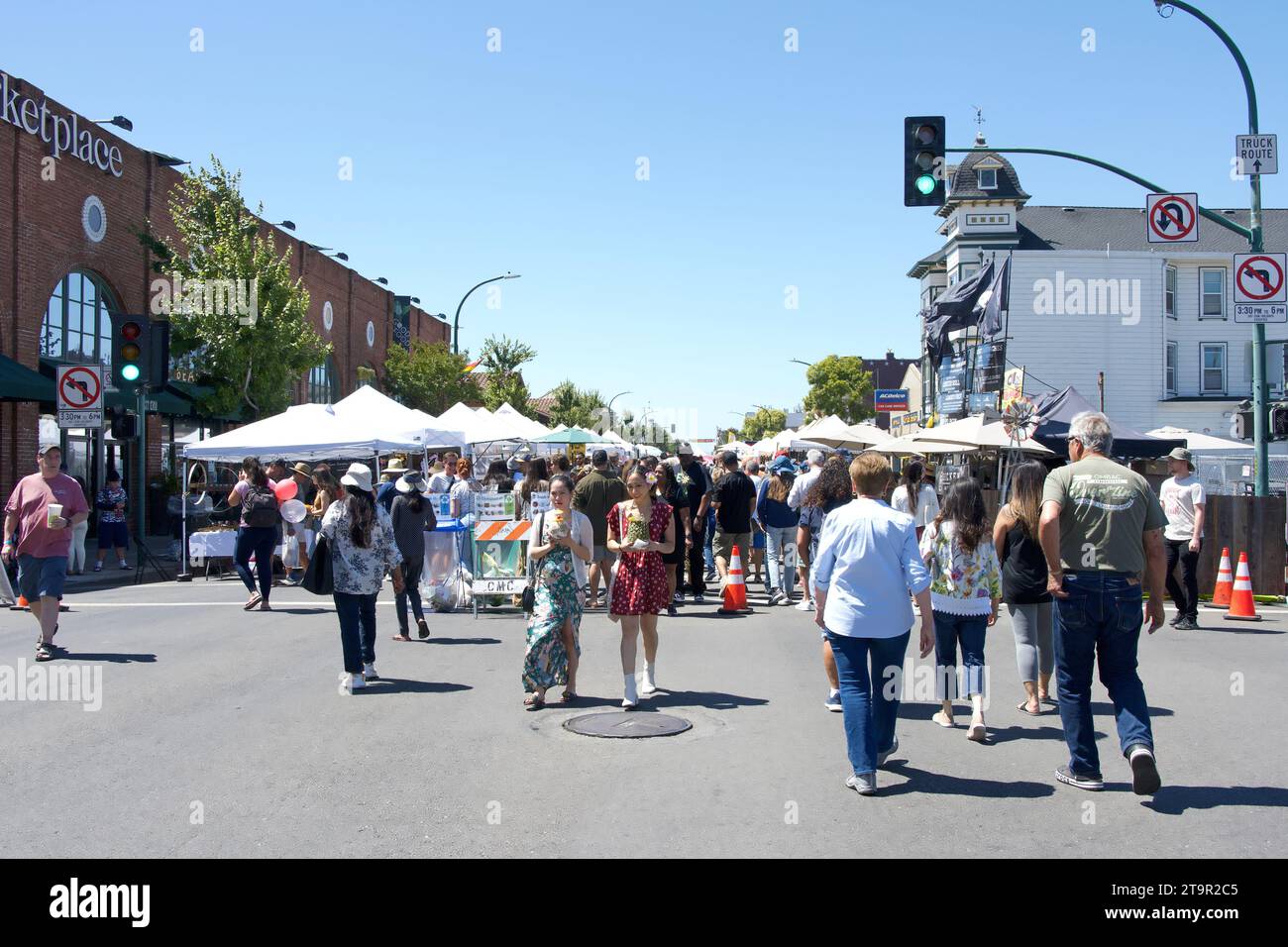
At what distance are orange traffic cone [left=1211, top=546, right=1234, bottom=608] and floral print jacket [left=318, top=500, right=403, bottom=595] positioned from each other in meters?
10.8

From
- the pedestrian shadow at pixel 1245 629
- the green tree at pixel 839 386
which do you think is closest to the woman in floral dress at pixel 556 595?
the pedestrian shadow at pixel 1245 629

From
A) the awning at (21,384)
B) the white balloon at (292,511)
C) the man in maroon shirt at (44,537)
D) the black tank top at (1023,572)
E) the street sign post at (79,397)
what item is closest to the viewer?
the black tank top at (1023,572)

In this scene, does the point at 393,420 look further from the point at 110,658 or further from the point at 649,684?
the point at 649,684

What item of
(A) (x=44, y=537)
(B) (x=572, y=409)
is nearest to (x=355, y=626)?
(A) (x=44, y=537)

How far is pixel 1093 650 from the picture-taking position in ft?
20.0

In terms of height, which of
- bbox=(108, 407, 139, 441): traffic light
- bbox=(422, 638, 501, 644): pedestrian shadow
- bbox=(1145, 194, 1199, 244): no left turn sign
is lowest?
bbox=(422, 638, 501, 644): pedestrian shadow

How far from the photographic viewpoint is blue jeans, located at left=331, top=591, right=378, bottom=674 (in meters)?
8.88

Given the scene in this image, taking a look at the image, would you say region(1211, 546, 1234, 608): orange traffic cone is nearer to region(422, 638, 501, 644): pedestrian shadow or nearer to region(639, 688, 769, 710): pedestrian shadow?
region(639, 688, 769, 710): pedestrian shadow

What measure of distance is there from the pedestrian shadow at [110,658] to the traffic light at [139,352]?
7037 millimetres

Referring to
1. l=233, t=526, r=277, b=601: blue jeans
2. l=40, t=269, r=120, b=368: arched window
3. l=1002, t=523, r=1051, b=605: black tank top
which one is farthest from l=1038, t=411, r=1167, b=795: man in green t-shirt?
l=40, t=269, r=120, b=368: arched window

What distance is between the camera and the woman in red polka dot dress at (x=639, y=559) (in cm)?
824

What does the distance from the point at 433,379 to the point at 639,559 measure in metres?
34.5

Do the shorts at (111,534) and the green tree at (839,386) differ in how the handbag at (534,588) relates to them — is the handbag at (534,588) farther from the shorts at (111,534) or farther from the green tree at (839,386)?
the green tree at (839,386)
